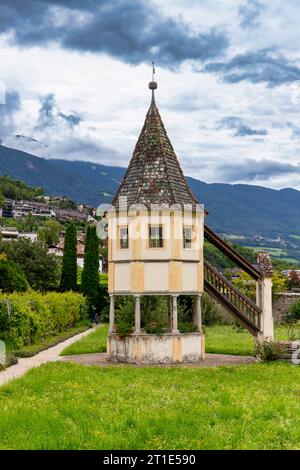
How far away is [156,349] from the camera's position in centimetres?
2559

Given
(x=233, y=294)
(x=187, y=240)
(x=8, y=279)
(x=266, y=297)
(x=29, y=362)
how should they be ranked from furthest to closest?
(x=8, y=279), (x=233, y=294), (x=266, y=297), (x=187, y=240), (x=29, y=362)

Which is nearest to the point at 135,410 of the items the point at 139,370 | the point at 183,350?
the point at 139,370

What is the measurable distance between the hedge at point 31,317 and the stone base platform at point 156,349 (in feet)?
21.9

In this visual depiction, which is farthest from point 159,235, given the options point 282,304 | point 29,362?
point 282,304

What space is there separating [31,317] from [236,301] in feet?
36.9

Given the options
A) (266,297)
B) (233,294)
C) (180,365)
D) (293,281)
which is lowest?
(180,365)

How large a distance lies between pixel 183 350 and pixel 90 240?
4101 cm

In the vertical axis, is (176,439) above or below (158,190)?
below

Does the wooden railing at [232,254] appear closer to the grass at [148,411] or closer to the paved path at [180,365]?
the paved path at [180,365]

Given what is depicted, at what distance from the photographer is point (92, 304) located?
6350 centimetres

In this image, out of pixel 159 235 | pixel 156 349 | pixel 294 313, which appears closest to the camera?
pixel 156 349

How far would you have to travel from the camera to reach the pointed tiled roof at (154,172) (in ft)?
87.4

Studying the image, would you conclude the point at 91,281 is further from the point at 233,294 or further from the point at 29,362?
the point at 29,362

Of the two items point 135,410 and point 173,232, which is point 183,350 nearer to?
point 173,232
